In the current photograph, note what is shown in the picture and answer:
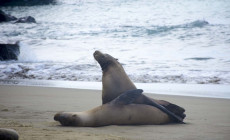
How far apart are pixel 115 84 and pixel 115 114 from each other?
1.50 ft

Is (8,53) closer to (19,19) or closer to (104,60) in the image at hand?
(104,60)

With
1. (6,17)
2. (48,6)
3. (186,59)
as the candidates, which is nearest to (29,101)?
(186,59)

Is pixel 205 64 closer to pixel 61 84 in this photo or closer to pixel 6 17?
pixel 61 84

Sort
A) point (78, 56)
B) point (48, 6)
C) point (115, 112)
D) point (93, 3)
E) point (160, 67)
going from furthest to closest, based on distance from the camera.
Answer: point (48, 6) < point (93, 3) < point (78, 56) < point (160, 67) < point (115, 112)

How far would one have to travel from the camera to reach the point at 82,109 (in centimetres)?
644

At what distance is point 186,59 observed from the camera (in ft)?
48.8

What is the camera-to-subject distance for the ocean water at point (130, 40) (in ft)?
40.4

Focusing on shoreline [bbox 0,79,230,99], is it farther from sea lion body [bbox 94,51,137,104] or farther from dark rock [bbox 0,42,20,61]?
dark rock [bbox 0,42,20,61]

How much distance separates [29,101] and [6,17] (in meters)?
26.1

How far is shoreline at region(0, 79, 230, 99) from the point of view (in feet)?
28.5

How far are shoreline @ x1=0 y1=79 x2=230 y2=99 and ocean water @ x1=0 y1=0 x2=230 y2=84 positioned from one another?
1.90ft

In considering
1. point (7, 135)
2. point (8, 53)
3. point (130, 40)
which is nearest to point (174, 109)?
point (7, 135)

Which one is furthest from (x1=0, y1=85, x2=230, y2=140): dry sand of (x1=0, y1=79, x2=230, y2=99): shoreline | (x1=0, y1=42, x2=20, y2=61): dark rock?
(x1=0, y1=42, x2=20, y2=61): dark rock

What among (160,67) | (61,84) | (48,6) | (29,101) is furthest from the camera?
(48,6)
